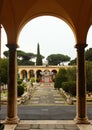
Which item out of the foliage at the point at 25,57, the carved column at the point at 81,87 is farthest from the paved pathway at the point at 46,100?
the foliage at the point at 25,57

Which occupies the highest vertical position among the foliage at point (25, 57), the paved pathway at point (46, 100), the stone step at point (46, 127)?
the foliage at point (25, 57)

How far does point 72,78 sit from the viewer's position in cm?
3812

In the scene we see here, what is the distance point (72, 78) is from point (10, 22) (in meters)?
25.4

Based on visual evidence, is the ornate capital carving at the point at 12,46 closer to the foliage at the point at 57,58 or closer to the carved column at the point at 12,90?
the carved column at the point at 12,90

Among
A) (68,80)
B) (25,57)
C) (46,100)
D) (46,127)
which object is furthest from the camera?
(25,57)

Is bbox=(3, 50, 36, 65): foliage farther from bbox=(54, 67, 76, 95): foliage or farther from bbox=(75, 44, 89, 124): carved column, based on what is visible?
bbox=(75, 44, 89, 124): carved column

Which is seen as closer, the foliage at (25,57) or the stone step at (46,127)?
the stone step at (46,127)

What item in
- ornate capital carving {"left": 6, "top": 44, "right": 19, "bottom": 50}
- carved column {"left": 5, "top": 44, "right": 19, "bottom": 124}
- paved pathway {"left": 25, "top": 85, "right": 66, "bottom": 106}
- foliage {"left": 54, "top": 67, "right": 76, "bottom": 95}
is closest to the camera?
carved column {"left": 5, "top": 44, "right": 19, "bottom": 124}

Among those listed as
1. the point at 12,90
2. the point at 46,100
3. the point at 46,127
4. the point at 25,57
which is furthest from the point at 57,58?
the point at 46,127

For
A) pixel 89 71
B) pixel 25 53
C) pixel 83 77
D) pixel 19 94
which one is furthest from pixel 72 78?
pixel 25 53

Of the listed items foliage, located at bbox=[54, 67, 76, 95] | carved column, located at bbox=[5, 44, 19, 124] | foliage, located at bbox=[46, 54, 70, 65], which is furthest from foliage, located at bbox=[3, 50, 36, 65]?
carved column, located at bbox=[5, 44, 19, 124]

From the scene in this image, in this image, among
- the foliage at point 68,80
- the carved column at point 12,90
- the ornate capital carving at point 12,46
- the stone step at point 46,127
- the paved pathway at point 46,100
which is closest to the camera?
the stone step at point 46,127

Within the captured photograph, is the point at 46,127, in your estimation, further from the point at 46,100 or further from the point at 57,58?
the point at 57,58

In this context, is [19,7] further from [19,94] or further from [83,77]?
[19,94]
